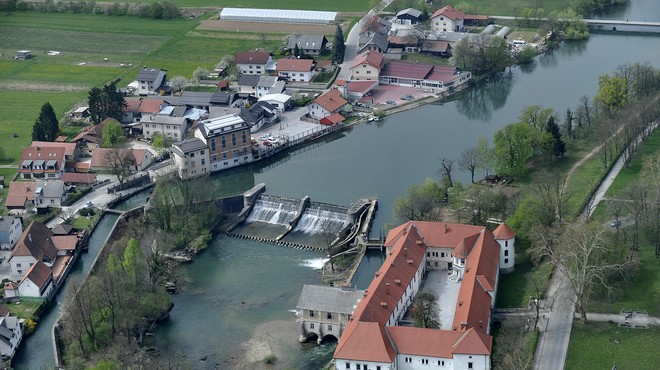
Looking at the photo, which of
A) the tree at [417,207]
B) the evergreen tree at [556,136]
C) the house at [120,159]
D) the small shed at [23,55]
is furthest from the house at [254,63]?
the tree at [417,207]

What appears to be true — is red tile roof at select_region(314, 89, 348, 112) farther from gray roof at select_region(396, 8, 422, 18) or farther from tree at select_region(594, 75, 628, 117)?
gray roof at select_region(396, 8, 422, 18)

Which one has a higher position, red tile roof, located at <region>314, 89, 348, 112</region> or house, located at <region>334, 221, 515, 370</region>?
red tile roof, located at <region>314, 89, 348, 112</region>

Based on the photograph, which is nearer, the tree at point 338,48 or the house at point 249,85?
the house at point 249,85

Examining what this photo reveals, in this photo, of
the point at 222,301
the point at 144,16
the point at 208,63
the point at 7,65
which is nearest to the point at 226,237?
the point at 222,301

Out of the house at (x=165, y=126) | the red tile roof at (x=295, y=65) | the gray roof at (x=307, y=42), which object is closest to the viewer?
the house at (x=165, y=126)

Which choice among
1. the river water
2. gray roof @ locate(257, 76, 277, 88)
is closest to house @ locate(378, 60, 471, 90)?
the river water

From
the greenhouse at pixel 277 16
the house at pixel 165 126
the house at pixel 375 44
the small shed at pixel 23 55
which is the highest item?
the greenhouse at pixel 277 16

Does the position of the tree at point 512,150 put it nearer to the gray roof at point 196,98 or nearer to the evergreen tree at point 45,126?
the gray roof at point 196,98
